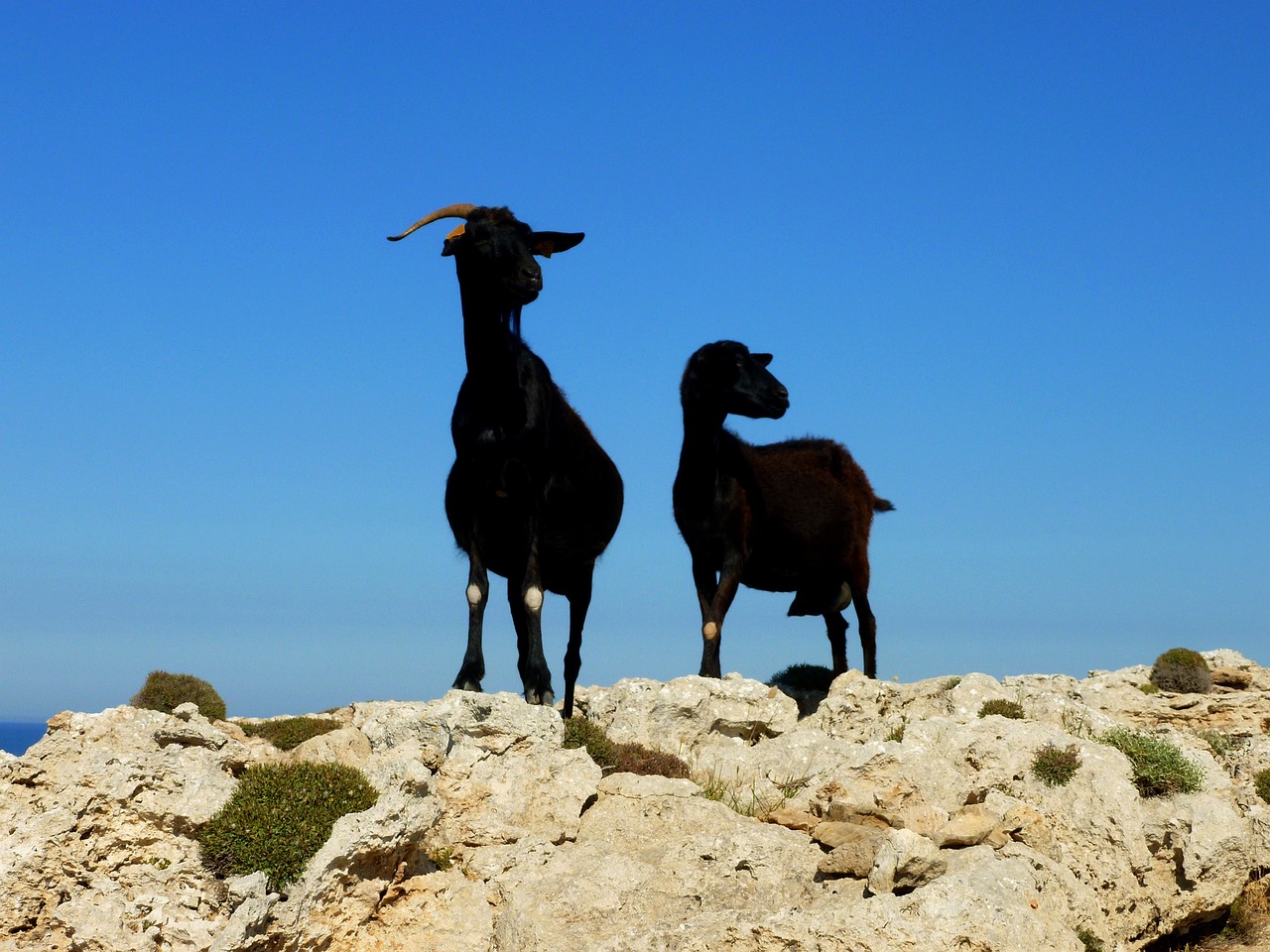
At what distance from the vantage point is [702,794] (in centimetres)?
1081

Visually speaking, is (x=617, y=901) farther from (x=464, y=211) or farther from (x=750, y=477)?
(x=750, y=477)

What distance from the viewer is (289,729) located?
13.5 meters

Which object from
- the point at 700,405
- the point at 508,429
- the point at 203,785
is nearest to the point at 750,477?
the point at 700,405

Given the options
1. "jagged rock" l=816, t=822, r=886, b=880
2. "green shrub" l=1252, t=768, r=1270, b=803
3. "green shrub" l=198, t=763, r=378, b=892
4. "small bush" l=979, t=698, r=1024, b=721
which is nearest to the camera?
"green shrub" l=198, t=763, r=378, b=892

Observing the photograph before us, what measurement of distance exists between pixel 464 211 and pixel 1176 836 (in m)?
8.51

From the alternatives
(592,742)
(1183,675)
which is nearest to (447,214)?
(592,742)

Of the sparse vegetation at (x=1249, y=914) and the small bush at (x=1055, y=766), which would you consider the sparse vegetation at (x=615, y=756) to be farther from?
the sparse vegetation at (x=1249, y=914)

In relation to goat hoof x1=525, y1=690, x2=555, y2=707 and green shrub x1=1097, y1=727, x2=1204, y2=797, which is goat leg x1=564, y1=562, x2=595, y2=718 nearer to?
goat hoof x1=525, y1=690, x2=555, y2=707

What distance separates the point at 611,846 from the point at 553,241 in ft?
19.2

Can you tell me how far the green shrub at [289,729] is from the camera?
516 inches

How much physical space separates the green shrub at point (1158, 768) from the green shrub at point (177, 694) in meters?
10.2

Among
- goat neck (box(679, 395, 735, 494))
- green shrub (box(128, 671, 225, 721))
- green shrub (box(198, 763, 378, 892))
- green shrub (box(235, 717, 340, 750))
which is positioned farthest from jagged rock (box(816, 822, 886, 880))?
green shrub (box(128, 671, 225, 721))

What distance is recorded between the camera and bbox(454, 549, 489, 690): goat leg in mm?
12305

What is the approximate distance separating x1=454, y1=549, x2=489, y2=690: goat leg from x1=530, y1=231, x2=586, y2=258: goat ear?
9.80 feet
